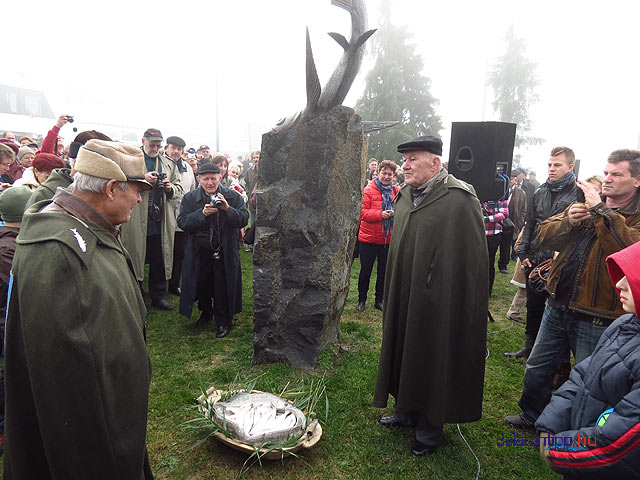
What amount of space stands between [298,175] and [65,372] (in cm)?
288

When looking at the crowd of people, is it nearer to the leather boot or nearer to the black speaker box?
the leather boot

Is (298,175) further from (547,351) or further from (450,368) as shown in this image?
(547,351)

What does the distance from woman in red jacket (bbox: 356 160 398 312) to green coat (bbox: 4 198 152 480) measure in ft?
13.9

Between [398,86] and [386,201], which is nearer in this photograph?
[386,201]

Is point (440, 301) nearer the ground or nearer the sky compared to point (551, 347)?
nearer the sky

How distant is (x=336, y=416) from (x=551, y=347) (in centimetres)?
172

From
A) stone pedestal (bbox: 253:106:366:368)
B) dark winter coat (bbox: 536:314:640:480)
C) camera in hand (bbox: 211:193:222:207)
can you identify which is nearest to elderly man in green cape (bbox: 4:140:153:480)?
dark winter coat (bbox: 536:314:640:480)

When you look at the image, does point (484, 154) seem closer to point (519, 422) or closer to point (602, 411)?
point (519, 422)

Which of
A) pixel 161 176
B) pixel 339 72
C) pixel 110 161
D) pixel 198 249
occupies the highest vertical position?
pixel 339 72

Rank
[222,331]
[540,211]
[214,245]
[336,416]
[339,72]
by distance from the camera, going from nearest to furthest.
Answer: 1. [336,416]
2. [339,72]
3. [540,211]
4. [214,245]
5. [222,331]

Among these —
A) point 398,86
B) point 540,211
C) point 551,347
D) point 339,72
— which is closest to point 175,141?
point 339,72

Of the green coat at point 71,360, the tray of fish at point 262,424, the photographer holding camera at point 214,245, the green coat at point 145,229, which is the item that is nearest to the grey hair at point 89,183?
the green coat at point 71,360

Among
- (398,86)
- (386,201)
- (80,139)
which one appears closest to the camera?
(80,139)

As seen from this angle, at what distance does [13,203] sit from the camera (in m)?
3.13
